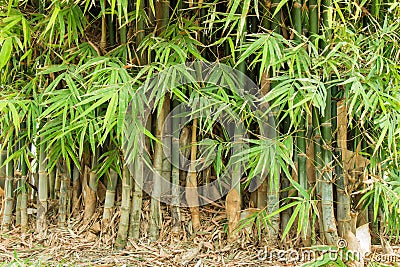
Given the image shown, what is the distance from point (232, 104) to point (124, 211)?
67 cm

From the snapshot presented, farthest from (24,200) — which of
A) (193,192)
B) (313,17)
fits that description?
(313,17)

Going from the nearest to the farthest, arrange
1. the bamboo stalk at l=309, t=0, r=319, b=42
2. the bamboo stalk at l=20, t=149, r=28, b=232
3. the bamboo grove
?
the bamboo grove
the bamboo stalk at l=309, t=0, r=319, b=42
the bamboo stalk at l=20, t=149, r=28, b=232

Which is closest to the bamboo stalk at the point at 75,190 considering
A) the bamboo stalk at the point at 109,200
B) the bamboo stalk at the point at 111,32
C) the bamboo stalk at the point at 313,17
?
the bamboo stalk at the point at 109,200

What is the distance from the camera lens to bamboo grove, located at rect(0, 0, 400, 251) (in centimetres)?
163

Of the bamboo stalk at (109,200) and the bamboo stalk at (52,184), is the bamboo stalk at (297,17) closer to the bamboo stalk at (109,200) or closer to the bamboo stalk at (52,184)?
the bamboo stalk at (109,200)

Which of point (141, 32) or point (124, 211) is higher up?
point (141, 32)

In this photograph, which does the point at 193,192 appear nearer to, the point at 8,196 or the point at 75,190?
the point at 75,190

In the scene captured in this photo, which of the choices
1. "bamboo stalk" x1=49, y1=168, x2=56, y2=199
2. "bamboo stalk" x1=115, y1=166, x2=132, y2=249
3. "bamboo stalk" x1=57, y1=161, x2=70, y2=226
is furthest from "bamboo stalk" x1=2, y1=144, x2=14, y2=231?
"bamboo stalk" x1=115, y1=166, x2=132, y2=249

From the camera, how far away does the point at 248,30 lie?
1934mm

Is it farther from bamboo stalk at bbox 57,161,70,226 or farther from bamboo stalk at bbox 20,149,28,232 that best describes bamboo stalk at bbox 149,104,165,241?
bamboo stalk at bbox 20,149,28,232

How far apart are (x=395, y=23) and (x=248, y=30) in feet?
1.89

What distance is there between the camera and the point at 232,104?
5.66 feet

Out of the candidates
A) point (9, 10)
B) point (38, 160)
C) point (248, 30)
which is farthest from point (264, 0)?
point (38, 160)

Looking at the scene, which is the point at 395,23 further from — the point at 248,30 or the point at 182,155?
the point at 182,155
